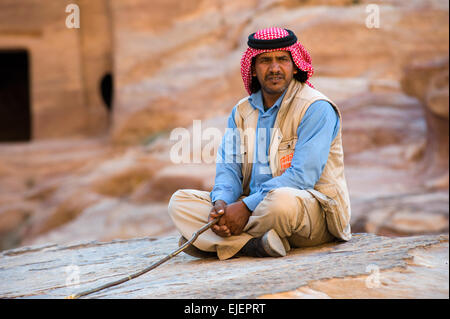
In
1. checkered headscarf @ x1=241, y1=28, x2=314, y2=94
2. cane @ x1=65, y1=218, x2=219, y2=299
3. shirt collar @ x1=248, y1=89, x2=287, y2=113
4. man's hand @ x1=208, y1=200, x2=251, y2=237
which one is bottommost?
cane @ x1=65, y1=218, x2=219, y2=299

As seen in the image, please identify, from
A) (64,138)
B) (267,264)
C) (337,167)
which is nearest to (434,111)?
(337,167)

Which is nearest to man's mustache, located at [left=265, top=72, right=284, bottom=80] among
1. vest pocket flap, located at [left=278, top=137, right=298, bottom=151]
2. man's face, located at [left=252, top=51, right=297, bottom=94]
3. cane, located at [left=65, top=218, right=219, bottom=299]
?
man's face, located at [left=252, top=51, right=297, bottom=94]

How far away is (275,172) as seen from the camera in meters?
3.18

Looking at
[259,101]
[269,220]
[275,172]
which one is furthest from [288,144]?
[269,220]

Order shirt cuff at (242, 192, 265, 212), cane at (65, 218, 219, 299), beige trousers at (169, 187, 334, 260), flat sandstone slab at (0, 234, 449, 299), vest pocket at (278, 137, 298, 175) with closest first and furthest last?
flat sandstone slab at (0, 234, 449, 299) < cane at (65, 218, 219, 299) < beige trousers at (169, 187, 334, 260) < shirt cuff at (242, 192, 265, 212) < vest pocket at (278, 137, 298, 175)

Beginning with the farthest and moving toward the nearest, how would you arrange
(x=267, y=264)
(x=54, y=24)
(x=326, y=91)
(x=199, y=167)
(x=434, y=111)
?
(x=54, y=24) < (x=326, y=91) < (x=199, y=167) < (x=434, y=111) < (x=267, y=264)

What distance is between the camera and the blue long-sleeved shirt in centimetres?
299

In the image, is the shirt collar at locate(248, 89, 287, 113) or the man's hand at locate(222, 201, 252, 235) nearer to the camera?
the man's hand at locate(222, 201, 252, 235)

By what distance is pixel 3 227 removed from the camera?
32.3 ft

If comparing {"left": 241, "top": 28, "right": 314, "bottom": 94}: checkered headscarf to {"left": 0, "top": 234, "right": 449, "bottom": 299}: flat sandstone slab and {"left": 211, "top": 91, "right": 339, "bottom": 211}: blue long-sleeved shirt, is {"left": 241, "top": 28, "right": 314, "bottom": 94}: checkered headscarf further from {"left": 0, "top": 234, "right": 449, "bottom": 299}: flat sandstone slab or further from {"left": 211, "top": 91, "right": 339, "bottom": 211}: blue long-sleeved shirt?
{"left": 0, "top": 234, "right": 449, "bottom": 299}: flat sandstone slab

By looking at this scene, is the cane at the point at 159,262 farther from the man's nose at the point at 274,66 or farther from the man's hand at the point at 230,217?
the man's nose at the point at 274,66

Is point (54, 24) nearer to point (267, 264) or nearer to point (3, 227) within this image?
point (3, 227)

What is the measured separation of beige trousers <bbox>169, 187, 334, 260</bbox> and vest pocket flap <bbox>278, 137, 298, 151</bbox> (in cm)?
32

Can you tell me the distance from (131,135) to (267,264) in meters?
9.70
